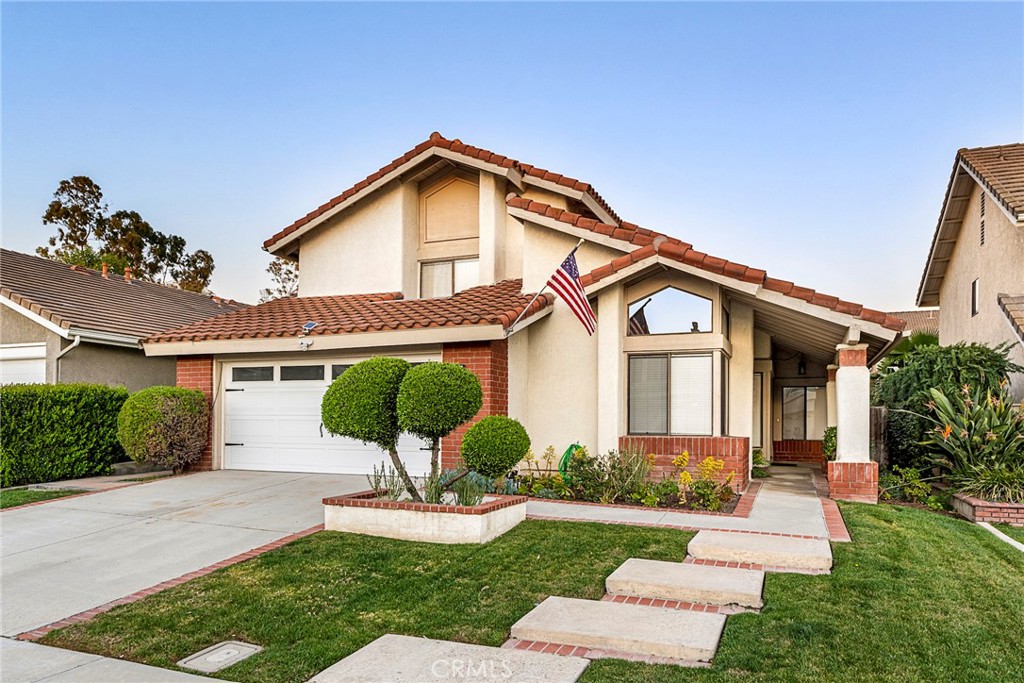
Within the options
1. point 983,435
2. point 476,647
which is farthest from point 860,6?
point 476,647

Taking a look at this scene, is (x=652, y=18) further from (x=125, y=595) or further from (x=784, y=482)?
(x=125, y=595)

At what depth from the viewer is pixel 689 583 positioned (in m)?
6.48

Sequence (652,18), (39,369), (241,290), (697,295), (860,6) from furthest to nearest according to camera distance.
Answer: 1. (241,290)
2. (39,369)
3. (652,18)
4. (860,6)
5. (697,295)

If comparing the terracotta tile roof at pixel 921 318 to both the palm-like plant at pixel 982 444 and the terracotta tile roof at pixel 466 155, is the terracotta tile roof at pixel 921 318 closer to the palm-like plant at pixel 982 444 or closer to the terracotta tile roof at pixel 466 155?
the palm-like plant at pixel 982 444

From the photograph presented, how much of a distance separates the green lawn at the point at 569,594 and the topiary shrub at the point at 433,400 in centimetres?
139

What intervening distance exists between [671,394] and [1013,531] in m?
5.12

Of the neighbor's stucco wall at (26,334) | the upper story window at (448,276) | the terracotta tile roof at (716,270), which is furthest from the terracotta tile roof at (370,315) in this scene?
the neighbor's stucco wall at (26,334)

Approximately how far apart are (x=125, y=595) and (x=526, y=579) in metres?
3.74

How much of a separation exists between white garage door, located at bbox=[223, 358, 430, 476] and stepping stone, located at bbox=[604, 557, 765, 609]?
7.19 m

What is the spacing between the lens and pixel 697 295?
490 inches

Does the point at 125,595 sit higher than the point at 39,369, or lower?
lower

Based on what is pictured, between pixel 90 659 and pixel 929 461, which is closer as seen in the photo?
pixel 90 659

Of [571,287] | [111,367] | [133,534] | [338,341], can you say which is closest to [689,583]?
[571,287]

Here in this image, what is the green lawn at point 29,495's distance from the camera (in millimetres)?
10914
